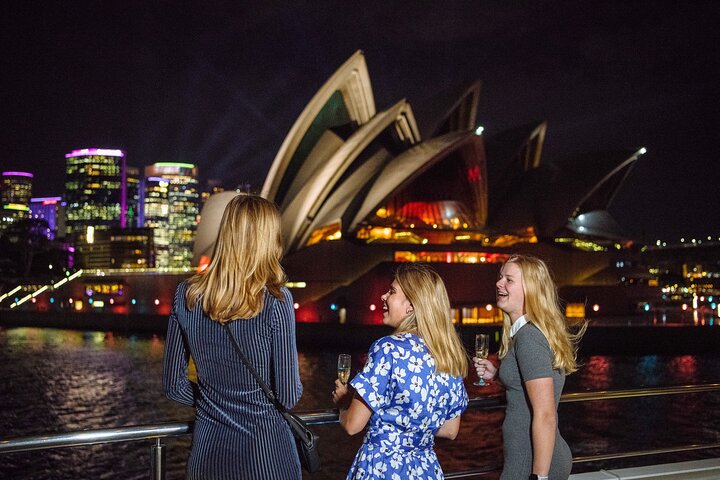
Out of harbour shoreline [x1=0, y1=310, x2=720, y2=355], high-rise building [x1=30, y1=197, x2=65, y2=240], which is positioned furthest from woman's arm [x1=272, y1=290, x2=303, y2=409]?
high-rise building [x1=30, y1=197, x2=65, y2=240]

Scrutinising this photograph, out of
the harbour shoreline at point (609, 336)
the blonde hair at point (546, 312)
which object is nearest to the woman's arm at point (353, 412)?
the blonde hair at point (546, 312)

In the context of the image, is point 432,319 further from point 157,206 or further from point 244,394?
point 157,206

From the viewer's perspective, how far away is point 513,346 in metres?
2.39

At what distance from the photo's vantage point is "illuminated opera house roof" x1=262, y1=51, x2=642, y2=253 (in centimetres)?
3136

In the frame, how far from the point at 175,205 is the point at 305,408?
13756 cm

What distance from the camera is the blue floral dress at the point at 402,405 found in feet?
6.52

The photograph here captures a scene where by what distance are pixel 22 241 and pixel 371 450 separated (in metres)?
82.2

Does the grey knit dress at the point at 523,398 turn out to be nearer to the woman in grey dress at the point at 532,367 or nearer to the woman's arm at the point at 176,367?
the woman in grey dress at the point at 532,367

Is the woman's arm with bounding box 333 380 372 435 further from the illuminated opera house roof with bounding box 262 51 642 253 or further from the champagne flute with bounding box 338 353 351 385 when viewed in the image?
the illuminated opera house roof with bounding box 262 51 642 253

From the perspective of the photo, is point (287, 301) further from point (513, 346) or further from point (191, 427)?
point (513, 346)

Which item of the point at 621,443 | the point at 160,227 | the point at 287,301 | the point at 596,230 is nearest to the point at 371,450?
the point at 287,301

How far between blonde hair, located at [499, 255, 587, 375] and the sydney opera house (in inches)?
995

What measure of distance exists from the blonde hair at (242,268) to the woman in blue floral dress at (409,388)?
39 cm

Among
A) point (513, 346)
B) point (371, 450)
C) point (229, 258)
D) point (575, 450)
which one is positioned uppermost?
point (229, 258)
